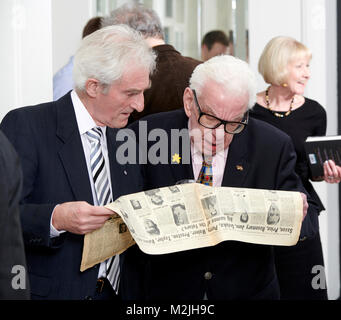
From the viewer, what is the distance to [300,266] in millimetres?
2783

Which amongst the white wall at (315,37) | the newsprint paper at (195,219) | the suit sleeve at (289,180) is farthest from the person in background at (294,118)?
the newsprint paper at (195,219)

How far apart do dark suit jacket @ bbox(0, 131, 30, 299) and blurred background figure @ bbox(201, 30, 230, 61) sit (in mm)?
3689

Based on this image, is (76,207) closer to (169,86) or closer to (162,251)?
(162,251)

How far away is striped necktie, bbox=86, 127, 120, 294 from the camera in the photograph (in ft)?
5.92

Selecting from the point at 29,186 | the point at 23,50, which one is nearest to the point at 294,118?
the point at 23,50

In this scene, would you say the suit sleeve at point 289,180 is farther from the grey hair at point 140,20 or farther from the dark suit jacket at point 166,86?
the grey hair at point 140,20

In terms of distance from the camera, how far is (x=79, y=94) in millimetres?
1864

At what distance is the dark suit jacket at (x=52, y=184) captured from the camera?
67.2 inches

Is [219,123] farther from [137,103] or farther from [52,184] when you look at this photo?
[52,184]

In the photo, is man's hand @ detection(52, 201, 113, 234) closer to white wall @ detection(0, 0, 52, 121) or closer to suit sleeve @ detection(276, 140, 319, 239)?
suit sleeve @ detection(276, 140, 319, 239)

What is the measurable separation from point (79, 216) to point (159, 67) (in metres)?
1.16

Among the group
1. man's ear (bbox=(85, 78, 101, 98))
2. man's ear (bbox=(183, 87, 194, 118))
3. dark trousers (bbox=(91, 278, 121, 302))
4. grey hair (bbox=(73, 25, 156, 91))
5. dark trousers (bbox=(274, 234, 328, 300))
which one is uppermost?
grey hair (bbox=(73, 25, 156, 91))

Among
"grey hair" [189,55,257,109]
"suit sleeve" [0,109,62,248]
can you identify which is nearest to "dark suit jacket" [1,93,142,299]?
"suit sleeve" [0,109,62,248]
